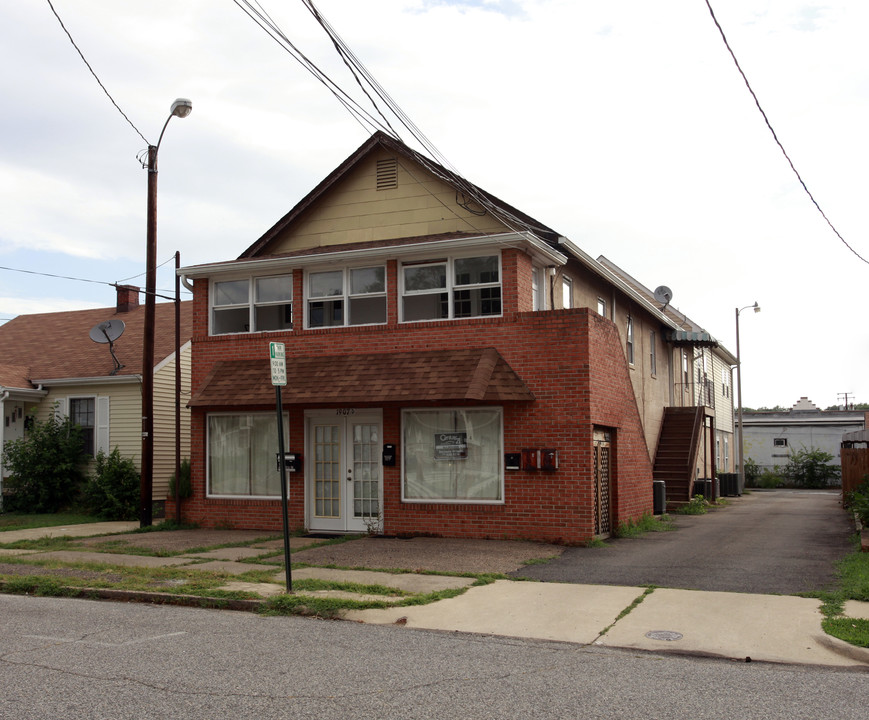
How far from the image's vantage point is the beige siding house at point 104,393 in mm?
21391

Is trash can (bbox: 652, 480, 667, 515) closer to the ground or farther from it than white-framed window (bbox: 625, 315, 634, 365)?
closer to the ground

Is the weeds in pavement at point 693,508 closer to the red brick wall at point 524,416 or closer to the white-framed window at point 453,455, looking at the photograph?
the red brick wall at point 524,416

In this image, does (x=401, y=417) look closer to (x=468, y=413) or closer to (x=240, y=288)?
(x=468, y=413)

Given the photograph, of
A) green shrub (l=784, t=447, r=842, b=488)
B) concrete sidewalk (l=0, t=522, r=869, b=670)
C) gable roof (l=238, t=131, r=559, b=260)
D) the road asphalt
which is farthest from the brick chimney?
green shrub (l=784, t=447, r=842, b=488)

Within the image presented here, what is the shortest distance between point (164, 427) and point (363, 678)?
1673 centimetres

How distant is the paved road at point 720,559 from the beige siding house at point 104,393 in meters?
12.0

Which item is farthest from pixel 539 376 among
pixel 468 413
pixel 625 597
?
pixel 625 597

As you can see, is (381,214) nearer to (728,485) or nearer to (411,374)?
(411,374)

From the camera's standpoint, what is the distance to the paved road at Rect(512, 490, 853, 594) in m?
10.9

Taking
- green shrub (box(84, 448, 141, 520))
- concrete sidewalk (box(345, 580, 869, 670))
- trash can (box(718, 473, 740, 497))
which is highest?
green shrub (box(84, 448, 141, 520))

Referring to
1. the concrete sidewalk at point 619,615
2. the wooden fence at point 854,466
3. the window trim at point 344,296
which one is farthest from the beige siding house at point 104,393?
the wooden fence at point 854,466

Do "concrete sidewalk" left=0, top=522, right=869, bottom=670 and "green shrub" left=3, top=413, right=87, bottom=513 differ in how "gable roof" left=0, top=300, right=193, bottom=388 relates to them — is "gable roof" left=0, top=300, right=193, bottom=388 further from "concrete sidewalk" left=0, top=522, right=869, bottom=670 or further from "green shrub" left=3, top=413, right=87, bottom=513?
"concrete sidewalk" left=0, top=522, right=869, bottom=670

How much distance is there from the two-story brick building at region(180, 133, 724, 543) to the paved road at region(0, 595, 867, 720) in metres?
7.05

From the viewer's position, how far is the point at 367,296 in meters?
16.8
